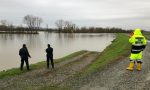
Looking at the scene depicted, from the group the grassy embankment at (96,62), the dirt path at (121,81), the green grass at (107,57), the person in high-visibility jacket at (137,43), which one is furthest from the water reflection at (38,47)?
the person in high-visibility jacket at (137,43)

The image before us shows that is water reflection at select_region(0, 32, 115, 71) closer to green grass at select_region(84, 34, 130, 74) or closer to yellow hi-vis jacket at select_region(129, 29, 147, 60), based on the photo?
green grass at select_region(84, 34, 130, 74)

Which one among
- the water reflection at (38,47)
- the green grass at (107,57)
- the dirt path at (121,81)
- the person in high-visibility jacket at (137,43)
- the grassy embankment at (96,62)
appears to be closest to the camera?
the dirt path at (121,81)

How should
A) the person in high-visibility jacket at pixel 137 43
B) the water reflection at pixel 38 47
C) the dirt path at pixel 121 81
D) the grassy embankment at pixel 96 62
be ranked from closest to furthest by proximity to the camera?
the dirt path at pixel 121 81
the person in high-visibility jacket at pixel 137 43
the grassy embankment at pixel 96 62
the water reflection at pixel 38 47

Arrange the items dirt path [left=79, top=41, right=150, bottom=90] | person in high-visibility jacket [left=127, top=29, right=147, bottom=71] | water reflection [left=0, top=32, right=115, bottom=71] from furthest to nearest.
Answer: water reflection [left=0, top=32, right=115, bottom=71]
person in high-visibility jacket [left=127, top=29, right=147, bottom=71]
dirt path [left=79, top=41, right=150, bottom=90]

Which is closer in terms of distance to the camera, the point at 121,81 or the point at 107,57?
the point at 121,81

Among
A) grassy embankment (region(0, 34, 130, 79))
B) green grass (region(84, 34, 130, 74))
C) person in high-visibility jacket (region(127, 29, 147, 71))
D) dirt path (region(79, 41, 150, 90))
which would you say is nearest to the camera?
dirt path (region(79, 41, 150, 90))

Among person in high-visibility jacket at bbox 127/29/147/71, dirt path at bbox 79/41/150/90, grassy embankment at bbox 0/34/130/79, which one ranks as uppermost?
person in high-visibility jacket at bbox 127/29/147/71

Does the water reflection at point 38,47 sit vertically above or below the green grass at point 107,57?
below

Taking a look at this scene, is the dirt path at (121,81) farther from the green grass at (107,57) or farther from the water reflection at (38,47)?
the water reflection at (38,47)

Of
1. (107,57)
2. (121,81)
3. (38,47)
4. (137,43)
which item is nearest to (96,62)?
(107,57)

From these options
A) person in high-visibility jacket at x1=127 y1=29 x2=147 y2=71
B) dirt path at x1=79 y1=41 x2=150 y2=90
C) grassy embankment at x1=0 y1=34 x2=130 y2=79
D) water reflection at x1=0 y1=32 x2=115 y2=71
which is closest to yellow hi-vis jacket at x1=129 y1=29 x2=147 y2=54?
person in high-visibility jacket at x1=127 y1=29 x2=147 y2=71

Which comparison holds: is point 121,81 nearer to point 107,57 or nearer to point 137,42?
point 137,42

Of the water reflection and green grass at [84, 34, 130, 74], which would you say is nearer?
green grass at [84, 34, 130, 74]

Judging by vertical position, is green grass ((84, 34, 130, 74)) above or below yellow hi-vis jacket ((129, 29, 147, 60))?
below
